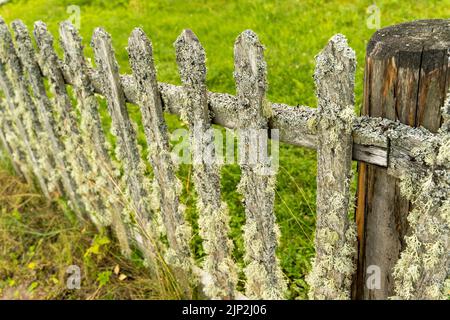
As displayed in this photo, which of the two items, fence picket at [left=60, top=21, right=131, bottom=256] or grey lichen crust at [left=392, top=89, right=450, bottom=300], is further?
fence picket at [left=60, top=21, right=131, bottom=256]

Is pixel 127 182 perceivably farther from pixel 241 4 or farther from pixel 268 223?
pixel 241 4

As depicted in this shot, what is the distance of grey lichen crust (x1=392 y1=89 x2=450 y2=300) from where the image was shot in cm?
156

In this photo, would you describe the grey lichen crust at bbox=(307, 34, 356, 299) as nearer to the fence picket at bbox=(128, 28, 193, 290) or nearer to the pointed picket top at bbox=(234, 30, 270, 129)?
the pointed picket top at bbox=(234, 30, 270, 129)

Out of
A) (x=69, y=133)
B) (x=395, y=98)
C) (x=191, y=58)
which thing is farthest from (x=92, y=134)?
(x=395, y=98)

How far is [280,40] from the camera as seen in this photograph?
6012mm

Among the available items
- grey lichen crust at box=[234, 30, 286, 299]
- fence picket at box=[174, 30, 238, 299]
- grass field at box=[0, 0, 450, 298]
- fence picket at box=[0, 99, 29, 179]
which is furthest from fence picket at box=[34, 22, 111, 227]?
grey lichen crust at box=[234, 30, 286, 299]

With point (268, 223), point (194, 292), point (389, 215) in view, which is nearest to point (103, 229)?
point (194, 292)

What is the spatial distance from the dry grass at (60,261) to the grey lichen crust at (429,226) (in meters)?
1.86

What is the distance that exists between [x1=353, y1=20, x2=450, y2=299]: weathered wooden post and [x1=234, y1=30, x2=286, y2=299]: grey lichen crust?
0.45 meters

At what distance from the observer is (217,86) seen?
534 centimetres

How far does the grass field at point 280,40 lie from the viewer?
3602 mm

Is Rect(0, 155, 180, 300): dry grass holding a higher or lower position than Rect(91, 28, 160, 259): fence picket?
lower
